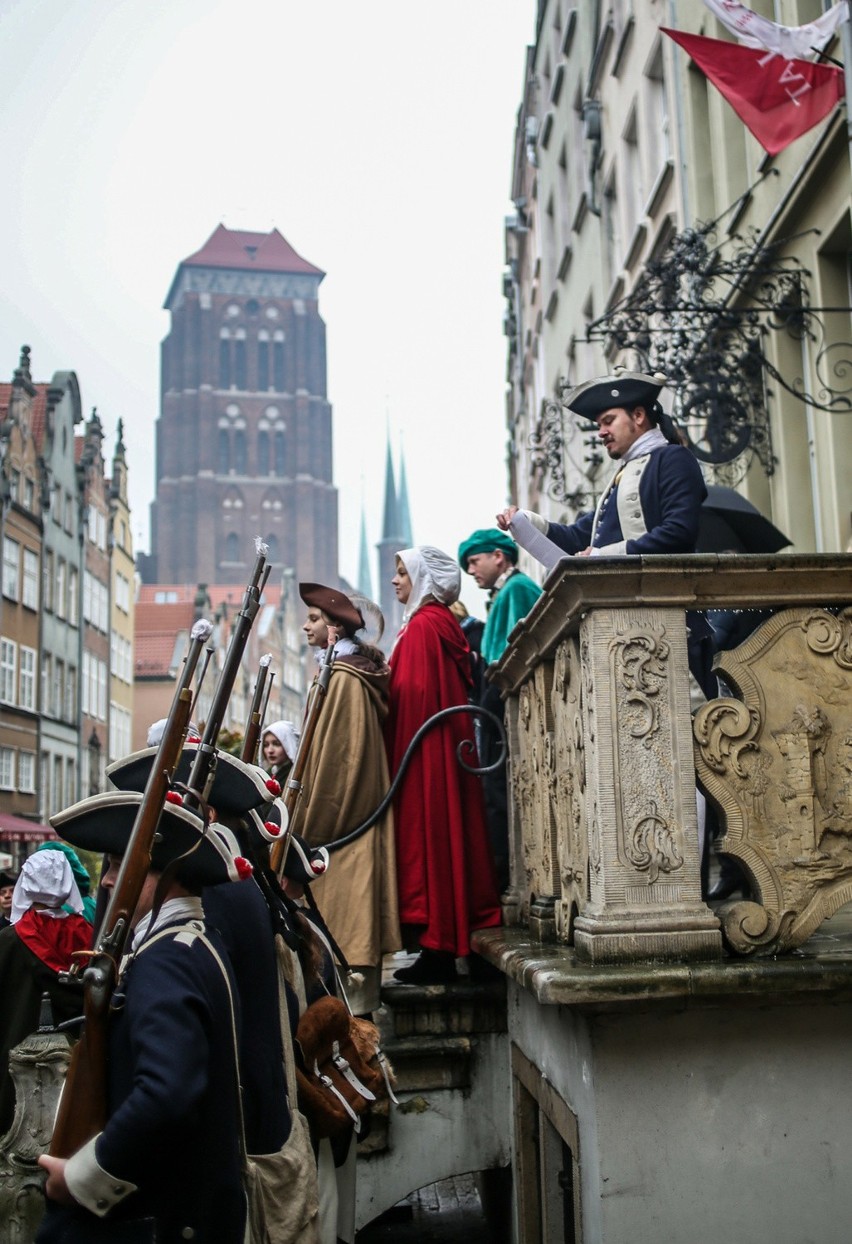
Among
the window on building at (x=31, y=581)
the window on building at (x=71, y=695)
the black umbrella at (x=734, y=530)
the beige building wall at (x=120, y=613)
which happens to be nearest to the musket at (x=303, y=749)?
the black umbrella at (x=734, y=530)

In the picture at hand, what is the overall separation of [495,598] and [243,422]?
112603 millimetres

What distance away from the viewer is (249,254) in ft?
402

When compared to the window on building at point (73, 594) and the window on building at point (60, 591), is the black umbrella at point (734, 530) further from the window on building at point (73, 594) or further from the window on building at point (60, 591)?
the window on building at point (73, 594)

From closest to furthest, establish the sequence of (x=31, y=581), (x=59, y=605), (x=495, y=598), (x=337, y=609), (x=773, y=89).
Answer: (x=337, y=609), (x=495, y=598), (x=773, y=89), (x=31, y=581), (x=59, y=605)

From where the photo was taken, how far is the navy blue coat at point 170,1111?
10.1 ft

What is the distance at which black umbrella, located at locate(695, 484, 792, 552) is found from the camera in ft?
23.8

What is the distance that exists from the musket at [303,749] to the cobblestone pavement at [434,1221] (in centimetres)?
302

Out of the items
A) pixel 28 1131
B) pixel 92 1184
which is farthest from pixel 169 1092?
pixel 28 1131

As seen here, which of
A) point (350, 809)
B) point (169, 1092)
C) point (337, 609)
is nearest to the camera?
point (169, 1092)

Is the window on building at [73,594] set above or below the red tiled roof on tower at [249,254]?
below

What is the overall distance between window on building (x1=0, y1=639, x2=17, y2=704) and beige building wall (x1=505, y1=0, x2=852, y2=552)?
1677 cm

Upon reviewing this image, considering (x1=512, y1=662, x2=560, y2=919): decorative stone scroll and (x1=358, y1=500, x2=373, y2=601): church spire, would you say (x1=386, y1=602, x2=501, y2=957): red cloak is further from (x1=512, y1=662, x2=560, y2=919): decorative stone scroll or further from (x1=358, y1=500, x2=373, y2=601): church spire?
(x1=358, y1=500, x2=373, y2=601): church spire

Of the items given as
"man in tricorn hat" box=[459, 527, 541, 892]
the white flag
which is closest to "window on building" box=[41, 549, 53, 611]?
the white flag

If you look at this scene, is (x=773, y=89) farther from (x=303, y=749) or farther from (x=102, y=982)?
(x=102, y=982)
